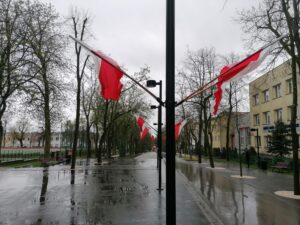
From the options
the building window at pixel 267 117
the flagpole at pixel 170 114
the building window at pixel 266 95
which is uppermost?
the building window at pixel 266 95

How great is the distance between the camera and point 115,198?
11367 mm

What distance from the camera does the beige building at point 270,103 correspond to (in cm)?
3344

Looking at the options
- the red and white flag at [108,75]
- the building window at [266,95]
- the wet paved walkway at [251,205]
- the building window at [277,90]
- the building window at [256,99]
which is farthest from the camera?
the building window at [256,99]

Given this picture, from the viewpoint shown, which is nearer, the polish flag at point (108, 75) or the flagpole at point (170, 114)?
the flagpole at point (170, 114)

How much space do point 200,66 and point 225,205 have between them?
23.8 meters

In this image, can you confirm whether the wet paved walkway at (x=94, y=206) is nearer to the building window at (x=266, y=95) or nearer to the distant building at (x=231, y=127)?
the building window at (x=266, y=95)

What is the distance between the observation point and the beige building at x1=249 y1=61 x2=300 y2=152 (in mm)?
33438

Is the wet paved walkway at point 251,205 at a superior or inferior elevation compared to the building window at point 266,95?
inferior

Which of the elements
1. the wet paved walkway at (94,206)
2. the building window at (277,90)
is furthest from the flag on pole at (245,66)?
the building window at (277,90)

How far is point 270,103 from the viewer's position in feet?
124

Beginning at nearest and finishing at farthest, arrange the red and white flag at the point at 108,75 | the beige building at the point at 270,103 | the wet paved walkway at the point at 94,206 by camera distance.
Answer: the red and white flag at the point at 108,75, the wet paved walkway at the point at 94,206, the beige building at the point at 270,103

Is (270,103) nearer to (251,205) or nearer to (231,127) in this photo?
(231,127)

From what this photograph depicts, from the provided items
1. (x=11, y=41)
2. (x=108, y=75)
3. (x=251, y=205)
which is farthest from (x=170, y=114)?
(x=11, y=41)

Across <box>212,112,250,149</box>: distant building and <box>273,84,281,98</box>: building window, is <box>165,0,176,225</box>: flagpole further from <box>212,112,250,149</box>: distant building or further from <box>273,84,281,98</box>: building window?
<box>212,112,250,149</box>: distant building
